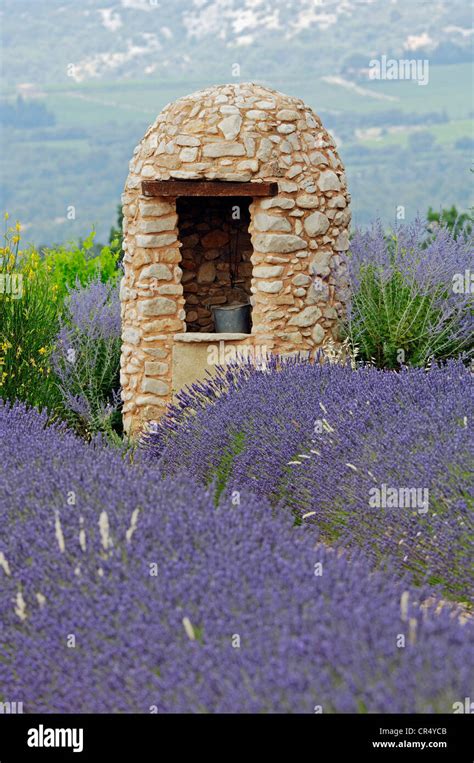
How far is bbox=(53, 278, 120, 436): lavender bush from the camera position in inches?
321

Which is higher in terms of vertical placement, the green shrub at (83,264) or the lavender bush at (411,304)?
the green shrub at (83,264)

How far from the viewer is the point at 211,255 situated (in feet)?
29.3

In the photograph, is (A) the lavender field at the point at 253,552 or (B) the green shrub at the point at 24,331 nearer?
(A) the lavender field at the point at 253,552

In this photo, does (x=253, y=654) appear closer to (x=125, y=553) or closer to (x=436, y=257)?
(x=125, y=553)

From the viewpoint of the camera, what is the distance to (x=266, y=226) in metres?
7.25

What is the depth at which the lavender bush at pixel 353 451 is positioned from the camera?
404 centimetres

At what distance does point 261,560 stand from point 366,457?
1.63m

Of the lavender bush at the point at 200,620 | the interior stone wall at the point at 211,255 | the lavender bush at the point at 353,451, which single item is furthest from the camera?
the interior stone wall at the point at 211,255

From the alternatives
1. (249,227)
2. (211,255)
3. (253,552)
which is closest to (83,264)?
(211,255)

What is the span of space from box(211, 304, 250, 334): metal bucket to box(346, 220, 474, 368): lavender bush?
90 centimetres

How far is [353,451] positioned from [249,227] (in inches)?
128

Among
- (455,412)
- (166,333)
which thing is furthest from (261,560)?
(166,333)

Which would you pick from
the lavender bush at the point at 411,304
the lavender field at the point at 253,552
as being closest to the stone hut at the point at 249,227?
the lavender bush at the point at 411,304

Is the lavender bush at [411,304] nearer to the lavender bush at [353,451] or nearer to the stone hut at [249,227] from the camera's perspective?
the stone hut at [249,227]
